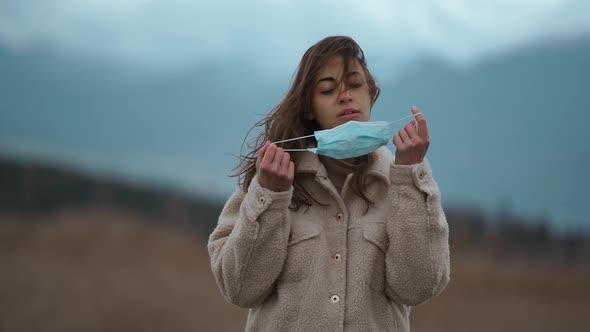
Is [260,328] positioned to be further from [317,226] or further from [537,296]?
[537,296]

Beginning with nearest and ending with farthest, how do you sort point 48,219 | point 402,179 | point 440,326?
point 402,179
point 440,326
point 48,219

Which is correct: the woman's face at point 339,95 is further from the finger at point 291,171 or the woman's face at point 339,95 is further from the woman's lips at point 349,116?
the finger at point 291,171

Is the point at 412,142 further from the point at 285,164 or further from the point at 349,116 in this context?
the point at 285,164

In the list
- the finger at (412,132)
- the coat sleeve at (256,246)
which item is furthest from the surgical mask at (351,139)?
the coat sleeve at (256,246)

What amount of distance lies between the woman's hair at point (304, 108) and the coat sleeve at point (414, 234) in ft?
0.45

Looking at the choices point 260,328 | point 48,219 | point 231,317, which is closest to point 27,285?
point 48,219

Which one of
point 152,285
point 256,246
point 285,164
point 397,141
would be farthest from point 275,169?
point 152,285

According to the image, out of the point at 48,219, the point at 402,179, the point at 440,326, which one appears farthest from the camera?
the point at 48,219

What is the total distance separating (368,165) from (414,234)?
0.86 feet

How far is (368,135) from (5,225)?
23.7 ft

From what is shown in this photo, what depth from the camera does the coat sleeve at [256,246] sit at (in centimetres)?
182

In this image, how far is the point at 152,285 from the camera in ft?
25.5

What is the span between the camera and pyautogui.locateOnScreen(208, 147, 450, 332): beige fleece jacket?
1.80m

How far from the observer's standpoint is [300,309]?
184 centimetres
